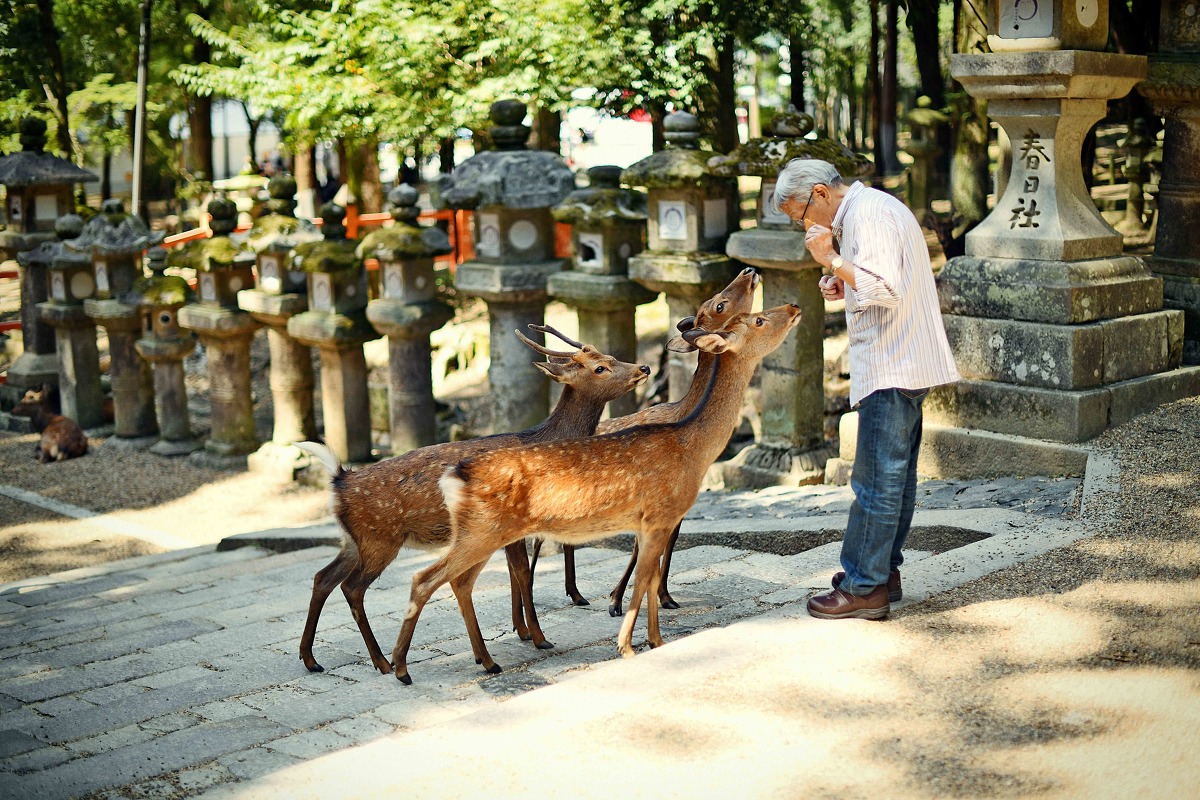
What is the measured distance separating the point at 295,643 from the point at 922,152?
600 inches

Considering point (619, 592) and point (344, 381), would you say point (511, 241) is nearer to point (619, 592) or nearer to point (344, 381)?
point (344, 381)

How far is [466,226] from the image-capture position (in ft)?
62.2

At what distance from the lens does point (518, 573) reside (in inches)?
184

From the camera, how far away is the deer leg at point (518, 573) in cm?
461

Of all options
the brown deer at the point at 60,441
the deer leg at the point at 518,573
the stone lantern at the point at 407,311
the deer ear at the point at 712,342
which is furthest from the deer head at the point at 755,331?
the brown deer at the point at 60,441

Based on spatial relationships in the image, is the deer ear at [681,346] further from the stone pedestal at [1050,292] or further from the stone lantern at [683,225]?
the stone lantern at [683,225]

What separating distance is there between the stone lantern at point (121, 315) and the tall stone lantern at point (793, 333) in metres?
7.17

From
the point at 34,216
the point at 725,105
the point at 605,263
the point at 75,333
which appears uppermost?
the point at 725,105

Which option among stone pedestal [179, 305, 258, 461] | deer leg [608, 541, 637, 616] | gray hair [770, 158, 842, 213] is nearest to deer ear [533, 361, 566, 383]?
deer leg [608, 541, 637, 616]

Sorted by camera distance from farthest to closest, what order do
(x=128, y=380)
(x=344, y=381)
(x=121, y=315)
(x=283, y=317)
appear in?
(x=128, y=380) → (x=121, y=315) → (x=283, y=317) → (x=344, y=381)

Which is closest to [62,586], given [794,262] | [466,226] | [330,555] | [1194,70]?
[330,555]

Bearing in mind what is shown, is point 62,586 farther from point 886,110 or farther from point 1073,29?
point 886,110

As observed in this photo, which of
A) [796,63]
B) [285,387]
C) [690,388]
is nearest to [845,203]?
[690,388]

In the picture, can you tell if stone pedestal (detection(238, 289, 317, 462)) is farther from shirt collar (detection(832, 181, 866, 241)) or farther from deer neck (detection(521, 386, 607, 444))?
shirt collar (detection(832, 181, 866, 241))
